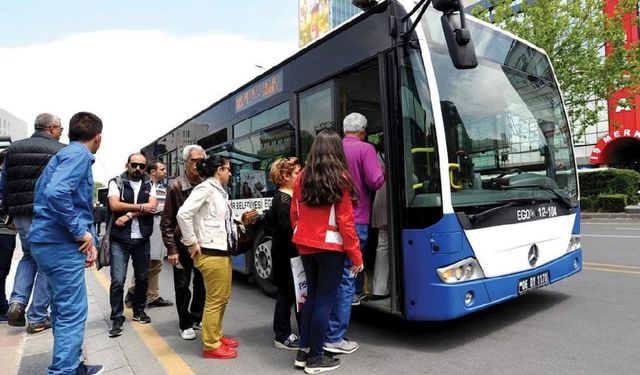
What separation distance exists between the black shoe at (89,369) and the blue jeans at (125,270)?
1130mm

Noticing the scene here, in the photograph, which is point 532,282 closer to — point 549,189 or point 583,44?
point 549,189

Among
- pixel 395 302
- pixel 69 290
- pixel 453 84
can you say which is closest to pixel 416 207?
pixel 395 302

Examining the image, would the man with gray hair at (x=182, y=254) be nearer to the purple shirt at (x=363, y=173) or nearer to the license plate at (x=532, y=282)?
the purple shirt at (x=363, y=173)

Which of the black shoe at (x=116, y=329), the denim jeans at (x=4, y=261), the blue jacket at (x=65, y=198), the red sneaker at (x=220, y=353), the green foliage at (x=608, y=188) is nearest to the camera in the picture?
the blue jacket at (x=65, y=198)

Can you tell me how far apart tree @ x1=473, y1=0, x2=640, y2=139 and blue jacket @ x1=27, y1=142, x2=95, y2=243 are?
19.6 metres

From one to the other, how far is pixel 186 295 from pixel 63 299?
1481mm

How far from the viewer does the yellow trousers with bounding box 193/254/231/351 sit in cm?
380

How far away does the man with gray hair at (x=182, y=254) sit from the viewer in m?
4.49

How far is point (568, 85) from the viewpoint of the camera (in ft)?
61.9

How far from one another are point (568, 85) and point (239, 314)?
60.9 feet

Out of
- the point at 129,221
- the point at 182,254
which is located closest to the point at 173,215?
the point at 182,254

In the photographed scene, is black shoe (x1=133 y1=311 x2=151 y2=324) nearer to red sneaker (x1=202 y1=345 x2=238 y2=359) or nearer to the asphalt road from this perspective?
the asphalt road

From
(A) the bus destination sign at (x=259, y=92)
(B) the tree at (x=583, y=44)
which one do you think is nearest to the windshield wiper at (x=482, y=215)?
(A) the bus destination sign at (x=259, y=92)

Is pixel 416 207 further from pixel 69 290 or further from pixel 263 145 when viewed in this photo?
pixel 263 145
